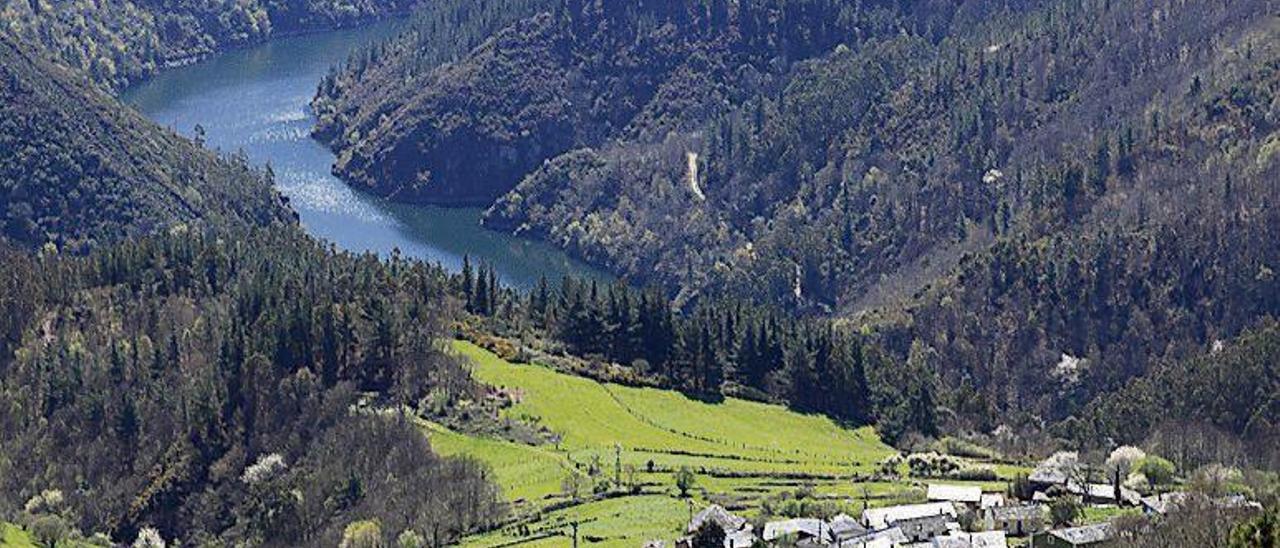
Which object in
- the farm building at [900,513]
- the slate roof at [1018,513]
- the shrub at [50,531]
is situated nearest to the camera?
the slate roof at [1018,513]

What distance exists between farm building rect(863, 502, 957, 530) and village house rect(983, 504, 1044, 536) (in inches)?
119

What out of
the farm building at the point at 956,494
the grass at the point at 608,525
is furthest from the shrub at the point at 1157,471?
the grass at the point at 608,525

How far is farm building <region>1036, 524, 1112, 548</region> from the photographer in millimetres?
155000

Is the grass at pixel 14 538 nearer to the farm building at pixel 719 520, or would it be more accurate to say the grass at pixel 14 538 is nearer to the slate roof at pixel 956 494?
the farm building at pixel 719 520

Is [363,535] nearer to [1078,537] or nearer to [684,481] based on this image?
[684,481]

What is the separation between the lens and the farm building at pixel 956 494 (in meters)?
174

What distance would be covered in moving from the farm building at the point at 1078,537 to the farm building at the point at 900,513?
437 inches

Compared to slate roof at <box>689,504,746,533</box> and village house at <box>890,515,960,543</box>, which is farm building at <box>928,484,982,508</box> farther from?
slate roof at <box>689,504,746,533</box>

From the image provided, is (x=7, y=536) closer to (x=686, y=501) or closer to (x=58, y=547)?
(x=58, y=547)

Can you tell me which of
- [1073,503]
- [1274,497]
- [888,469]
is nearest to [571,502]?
[888,469]

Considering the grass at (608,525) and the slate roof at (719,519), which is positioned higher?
the slate roof at (719,519)

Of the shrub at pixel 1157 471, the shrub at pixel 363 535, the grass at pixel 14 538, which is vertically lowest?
the grass at pixel 14 538

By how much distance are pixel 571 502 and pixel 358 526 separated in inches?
643

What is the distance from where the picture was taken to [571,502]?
18712 cm
